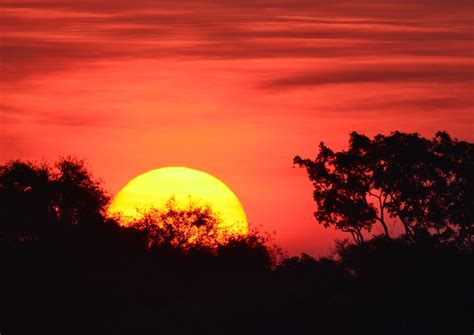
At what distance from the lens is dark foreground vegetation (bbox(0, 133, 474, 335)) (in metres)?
87.8

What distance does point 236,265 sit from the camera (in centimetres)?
11131

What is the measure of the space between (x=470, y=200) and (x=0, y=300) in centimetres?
4812

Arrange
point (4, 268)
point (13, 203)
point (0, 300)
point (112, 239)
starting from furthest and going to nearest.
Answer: point (13, 203) → point (112, 239) → point (4, 268) → point (0, 300)

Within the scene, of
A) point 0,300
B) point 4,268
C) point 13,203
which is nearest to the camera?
point 0,300

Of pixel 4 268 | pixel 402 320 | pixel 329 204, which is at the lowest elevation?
pixel 402 320

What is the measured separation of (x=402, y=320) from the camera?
290 feet

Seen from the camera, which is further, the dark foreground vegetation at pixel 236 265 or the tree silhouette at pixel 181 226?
the tree silhouette at pixel 181 226

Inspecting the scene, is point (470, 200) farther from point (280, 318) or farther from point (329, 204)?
point (280, 318)

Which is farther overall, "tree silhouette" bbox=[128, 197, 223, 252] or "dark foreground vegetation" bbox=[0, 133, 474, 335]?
"tree silhouette" bbox=[128, 197, 223, 252]

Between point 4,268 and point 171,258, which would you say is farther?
point 171,258

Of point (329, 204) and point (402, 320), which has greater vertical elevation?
point (329, 204)

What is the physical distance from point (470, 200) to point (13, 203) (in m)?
41.2

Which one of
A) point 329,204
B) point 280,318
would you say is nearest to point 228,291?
point 280,318

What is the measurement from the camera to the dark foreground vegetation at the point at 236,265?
288 feet
